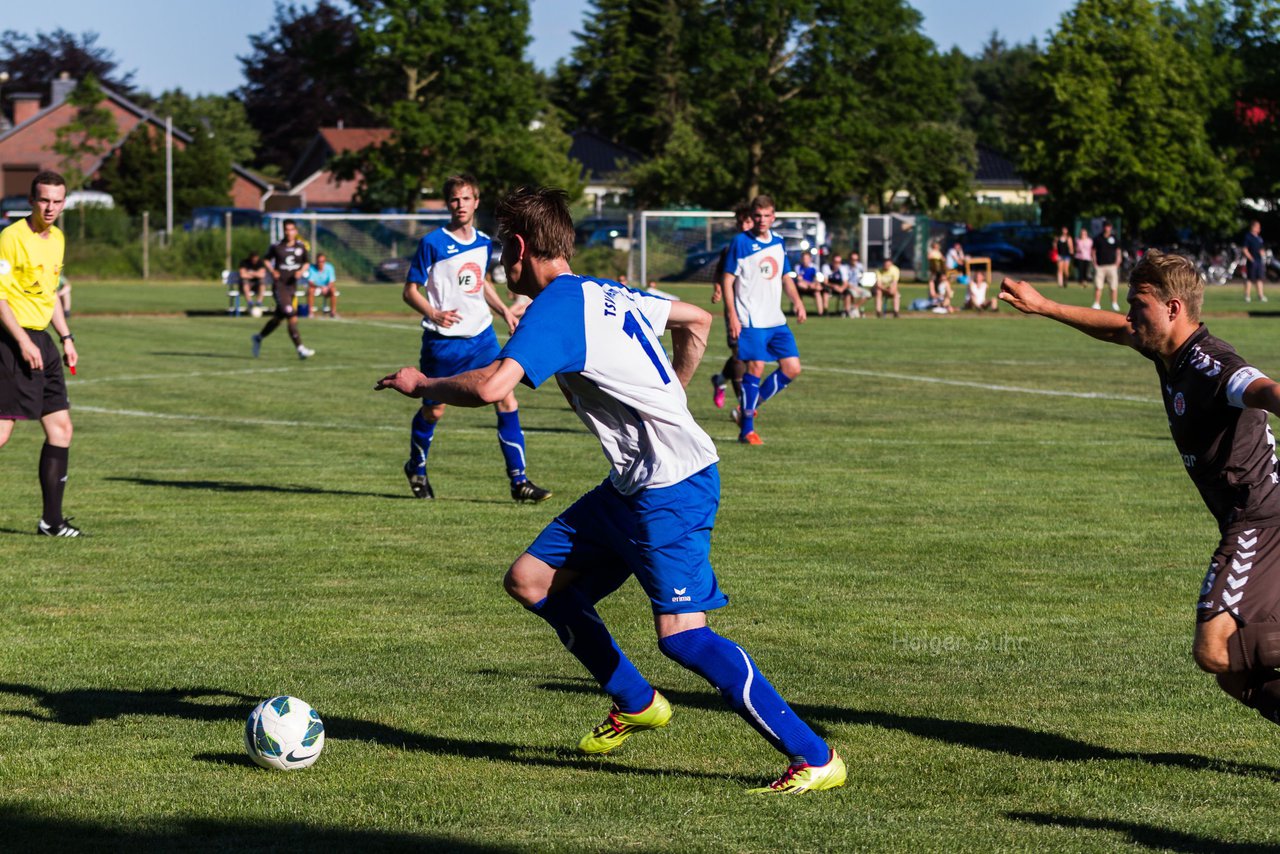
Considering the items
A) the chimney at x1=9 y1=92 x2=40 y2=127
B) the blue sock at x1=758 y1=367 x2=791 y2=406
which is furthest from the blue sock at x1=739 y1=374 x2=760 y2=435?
the chimney at x1=9 y1=92 x2=40 y2=127

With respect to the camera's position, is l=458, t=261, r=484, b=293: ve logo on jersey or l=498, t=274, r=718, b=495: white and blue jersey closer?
l=498, t=274, r=718, b=495: white and blue jersey

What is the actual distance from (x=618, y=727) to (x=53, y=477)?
5.72 meters

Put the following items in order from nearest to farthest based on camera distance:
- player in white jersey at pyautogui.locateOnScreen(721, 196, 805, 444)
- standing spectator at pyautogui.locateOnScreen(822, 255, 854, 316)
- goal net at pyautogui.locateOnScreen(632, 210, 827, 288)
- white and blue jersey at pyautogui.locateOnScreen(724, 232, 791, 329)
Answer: player in white jersey at pyautogui.locateOnScreen(721, 196, 805, 444) < white and blue jersey at pyautogui.locateOnScreen(724, 232, 791, 329) < standing spectator at pyautogui.locateOnScreen(822, 255, 854, 316) < goal net at pyautogui.locateOnScreen(632, 210, 827, 288)

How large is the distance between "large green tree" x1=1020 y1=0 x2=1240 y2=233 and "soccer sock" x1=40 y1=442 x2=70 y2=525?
57000 mm

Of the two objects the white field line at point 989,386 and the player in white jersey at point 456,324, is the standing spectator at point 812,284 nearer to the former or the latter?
the white field line at point 989,386

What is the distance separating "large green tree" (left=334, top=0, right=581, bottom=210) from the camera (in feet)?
209

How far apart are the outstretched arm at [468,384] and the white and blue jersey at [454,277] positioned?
674 centimetres

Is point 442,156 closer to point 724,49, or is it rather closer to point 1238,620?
point 724,49

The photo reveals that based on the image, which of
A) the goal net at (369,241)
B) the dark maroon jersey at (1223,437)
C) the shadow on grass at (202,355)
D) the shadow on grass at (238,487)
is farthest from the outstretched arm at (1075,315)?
the goal net at (369,241)

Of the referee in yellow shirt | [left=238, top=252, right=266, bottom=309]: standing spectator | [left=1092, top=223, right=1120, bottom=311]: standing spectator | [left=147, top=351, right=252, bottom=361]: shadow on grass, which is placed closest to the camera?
the referee in yellow shirt

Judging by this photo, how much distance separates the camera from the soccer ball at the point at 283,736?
5.54 metres

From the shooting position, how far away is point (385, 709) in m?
6.41

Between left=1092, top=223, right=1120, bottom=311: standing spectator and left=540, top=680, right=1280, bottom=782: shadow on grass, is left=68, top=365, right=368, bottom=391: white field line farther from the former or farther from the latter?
left=1092, top=223, right=1120, bottom=311: standing spectator

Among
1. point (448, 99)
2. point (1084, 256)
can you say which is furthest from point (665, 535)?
point (448, 99)
